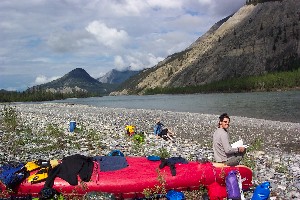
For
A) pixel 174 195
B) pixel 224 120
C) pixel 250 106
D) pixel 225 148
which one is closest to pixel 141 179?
pixel 174 195

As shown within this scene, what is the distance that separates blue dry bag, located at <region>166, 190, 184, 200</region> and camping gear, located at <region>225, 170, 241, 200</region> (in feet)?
5.15

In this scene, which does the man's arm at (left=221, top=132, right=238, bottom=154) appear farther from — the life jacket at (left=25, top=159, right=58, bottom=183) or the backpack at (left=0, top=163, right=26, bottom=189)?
the backpack at (left=0, top=163, right=26, bottom=189)

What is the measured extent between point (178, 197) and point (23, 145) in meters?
12.6

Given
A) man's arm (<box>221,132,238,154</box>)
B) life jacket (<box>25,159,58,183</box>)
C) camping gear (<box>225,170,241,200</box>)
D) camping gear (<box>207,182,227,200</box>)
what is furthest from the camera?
man's arm (<box>221,132,238,154</box>)

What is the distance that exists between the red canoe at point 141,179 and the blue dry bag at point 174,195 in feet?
2.04

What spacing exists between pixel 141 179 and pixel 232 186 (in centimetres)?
306

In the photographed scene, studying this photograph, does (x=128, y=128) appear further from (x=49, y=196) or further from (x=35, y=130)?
(x=49, y=196)

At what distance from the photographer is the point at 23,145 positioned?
1991 centimetres

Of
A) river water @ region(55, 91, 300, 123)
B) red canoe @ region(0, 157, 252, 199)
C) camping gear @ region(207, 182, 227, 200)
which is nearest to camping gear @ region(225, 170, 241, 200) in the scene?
camping gear @ region(207, 182, 227, 200)

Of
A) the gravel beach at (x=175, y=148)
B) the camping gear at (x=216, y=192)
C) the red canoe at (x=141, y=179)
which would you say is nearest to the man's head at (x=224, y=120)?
the red canoe at (x=141, y=179)

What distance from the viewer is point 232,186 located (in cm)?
1094

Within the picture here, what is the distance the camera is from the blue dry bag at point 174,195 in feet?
35.0

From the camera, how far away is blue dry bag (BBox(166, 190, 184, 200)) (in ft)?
35.0

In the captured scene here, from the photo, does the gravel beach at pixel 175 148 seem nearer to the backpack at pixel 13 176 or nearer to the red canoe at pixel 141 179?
the red canoe at pixel 141 179
